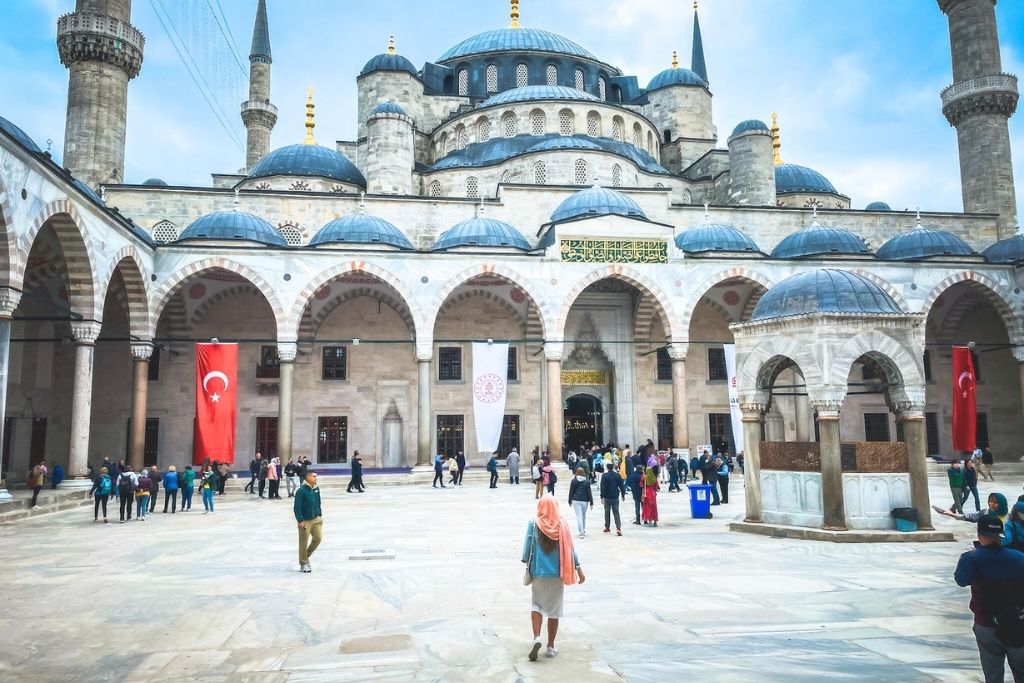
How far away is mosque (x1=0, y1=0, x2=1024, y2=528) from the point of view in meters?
16.7

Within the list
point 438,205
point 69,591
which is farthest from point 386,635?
point 438,205

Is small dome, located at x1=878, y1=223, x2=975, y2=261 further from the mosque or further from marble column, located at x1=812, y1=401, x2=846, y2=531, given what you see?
marble column, located at x1=812, y1=401, x2=846, y2=531

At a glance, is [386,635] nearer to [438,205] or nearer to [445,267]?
[445,267]

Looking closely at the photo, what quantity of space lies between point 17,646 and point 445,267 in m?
13.5

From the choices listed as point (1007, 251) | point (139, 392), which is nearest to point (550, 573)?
point (139, 392)

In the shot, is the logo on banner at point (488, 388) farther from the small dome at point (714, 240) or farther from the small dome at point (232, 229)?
the small dome at point (714, 240)

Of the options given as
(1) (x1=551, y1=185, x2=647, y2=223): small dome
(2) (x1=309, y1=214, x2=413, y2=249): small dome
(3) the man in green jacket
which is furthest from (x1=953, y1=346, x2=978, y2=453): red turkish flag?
(3) the man in green jacket

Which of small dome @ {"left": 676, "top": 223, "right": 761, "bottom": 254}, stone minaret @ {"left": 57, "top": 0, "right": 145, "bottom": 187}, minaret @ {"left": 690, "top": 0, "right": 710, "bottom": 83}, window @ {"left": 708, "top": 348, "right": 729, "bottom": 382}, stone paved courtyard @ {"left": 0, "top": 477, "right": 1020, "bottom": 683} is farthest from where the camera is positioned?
minaret @ {"left": 690, "top": 0, "right": 710, "bottom": 83}

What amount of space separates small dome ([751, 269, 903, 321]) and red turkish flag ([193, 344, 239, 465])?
11501 mm

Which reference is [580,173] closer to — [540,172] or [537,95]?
[540,172]

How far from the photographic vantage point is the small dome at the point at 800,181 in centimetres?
2462

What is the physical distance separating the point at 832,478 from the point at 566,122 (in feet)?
59.7

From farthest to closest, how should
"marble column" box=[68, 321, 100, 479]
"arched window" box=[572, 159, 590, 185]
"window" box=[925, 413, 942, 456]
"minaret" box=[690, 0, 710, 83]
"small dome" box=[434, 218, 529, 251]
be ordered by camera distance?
"minaret" box=[690, 0, 710, 83] < "arched window" box=[572, 159, 590, 185] < "window" box=[925, 413, 942, 456] < "small dome" box=[434, 218, 529, 251] < "marble column" box=[68, 321, 100, 479]

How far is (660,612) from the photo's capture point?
4918 mm
